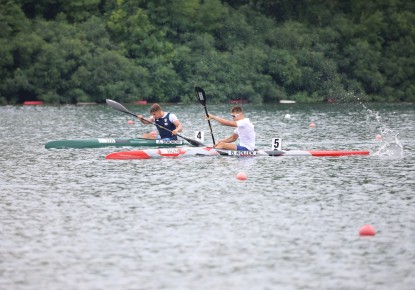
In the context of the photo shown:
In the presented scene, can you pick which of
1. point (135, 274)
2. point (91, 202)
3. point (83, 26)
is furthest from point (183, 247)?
point (83, 26)

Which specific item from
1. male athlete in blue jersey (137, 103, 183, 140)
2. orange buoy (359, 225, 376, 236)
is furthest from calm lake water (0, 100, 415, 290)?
male athlete in blue jersey (137, 103, 183, 140)

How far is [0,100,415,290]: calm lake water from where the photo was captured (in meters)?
13.4

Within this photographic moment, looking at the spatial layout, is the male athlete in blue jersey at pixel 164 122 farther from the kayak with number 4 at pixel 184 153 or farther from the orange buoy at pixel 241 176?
the orange buoy at pixel 241 176

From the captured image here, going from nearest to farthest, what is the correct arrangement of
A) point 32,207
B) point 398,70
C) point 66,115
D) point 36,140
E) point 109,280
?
1. point 109,280
2. point 32,207
3. point 36,140
4. point 66,115
5. point 398,70

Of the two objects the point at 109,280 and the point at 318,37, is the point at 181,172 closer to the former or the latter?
the point at 109,280

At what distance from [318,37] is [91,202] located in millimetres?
56501

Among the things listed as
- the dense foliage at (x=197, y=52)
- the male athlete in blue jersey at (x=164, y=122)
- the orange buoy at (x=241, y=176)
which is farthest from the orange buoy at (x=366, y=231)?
the dense foliage at (x=197, y=52)

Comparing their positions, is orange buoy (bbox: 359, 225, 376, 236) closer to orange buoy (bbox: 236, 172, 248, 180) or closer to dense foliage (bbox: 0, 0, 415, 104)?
orange buoy (bbox: 236, 172, 248, 180)

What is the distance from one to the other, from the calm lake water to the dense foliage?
110 ft

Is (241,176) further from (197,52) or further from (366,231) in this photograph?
(197,52)

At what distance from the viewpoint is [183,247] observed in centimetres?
1495

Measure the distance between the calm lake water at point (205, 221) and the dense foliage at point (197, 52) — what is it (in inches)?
1324

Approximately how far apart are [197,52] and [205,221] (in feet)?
175

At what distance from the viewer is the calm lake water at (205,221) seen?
13406 mm
